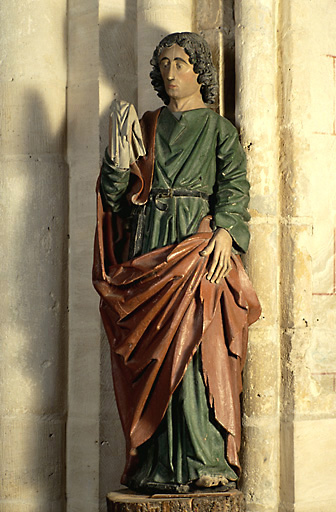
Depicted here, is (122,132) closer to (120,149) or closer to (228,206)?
(120,149)

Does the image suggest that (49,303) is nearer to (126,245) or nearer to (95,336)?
(95,336)

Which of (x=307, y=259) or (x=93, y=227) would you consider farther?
(x=93, y=227)

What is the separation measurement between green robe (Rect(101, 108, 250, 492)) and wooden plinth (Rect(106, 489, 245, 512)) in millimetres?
48

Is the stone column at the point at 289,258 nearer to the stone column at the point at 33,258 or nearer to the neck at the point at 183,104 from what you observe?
the neck at the point at 183,104

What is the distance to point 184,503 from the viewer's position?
310 centimetres

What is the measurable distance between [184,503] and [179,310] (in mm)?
615

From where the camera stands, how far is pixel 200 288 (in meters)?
3.22

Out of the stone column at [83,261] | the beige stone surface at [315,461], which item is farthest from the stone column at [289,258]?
the stone column at [83,261]

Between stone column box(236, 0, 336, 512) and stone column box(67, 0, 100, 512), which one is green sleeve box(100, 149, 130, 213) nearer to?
stone column box(67, 0, 100, 512)

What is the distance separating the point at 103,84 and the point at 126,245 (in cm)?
71

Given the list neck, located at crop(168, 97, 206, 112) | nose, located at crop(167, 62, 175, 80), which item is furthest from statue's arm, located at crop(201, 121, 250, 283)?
nose, located at crop(167, 62, 175, 80)

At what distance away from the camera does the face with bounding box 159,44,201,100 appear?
3.38 metres

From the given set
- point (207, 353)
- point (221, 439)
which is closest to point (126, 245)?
point (207, 353)

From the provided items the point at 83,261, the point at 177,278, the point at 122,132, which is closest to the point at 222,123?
the point at 122,132
